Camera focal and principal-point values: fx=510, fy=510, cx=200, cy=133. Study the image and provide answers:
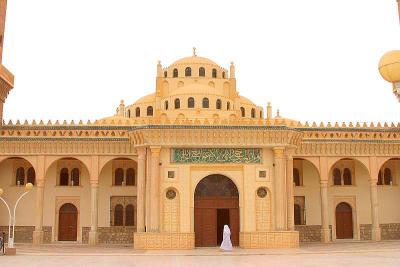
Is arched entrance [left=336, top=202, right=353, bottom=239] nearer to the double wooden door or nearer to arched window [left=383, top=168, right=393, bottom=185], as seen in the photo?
arched window [left=383, top=168, right=393, bottom=185]

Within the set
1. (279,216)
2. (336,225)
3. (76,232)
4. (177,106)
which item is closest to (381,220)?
(336,225)

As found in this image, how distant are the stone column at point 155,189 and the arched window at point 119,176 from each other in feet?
26.0

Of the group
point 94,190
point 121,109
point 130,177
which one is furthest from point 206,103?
point 121,109

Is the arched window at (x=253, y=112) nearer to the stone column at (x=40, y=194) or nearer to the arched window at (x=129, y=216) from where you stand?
the arched window at (x=129, y=216)

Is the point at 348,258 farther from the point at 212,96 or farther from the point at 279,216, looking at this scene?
the point at 212,96

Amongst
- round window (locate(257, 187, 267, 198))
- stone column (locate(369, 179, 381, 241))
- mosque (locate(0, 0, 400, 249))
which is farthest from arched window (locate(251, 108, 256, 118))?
round window (locate(257, 187, 267, 198))

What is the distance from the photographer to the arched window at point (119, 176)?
28.5 meters

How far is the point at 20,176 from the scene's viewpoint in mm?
28188

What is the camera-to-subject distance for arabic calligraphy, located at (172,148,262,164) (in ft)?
70.0

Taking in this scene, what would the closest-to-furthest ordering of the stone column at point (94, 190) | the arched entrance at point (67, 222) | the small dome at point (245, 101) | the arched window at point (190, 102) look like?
1. the stone column at point (94, 190)
2. the arched entrance at point (67, 222)
3. the arched window at point (190, 102)
4. the small dome at point (245, 101)

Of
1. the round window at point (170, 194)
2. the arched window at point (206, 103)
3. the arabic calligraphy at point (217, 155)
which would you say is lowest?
the round window at point (170, 194)

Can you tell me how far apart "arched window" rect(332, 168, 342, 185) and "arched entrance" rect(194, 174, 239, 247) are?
9861mm

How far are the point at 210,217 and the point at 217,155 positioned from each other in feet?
8.66

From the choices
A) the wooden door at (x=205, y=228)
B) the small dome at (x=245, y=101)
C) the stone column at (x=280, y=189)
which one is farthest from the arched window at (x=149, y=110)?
the stone column at (x=280, y=189)
